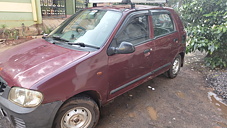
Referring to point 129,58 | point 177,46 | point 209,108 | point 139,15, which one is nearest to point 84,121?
point 129,58

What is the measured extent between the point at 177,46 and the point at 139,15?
1.51 metres

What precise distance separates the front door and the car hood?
1.88 feet

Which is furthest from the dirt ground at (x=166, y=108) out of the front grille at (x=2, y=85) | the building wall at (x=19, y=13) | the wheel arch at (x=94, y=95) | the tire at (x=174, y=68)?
the building wall at (x=19, y=13)

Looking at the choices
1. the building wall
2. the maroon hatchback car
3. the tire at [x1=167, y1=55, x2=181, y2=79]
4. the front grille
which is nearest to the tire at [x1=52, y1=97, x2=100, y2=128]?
the maroon hatchback car

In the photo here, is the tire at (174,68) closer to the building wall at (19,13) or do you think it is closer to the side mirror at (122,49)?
the side mirror at (122,49)

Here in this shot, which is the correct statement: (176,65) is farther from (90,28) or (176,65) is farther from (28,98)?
(28,98)

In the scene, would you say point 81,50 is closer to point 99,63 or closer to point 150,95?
point 99,63

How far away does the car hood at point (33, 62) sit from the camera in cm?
197

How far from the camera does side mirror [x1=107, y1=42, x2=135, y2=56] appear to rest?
2.44 meters

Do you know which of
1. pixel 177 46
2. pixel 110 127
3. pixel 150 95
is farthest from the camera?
pixel 177 46

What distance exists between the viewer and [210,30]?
4.84 meters

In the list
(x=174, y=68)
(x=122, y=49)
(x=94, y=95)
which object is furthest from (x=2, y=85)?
(x=174, y=68)

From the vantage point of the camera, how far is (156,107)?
326 centimetres

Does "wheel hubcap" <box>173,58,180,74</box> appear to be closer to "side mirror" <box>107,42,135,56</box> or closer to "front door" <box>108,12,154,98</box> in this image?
"front door" <box>108,12,154,98</box>
